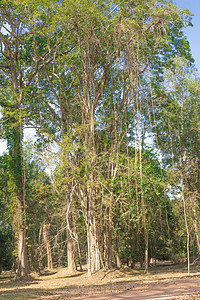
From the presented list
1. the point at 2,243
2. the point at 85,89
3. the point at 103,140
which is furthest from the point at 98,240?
the point at 2,243

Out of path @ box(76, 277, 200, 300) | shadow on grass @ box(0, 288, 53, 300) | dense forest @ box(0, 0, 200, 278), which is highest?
dense forest @ box(0, 0, 200, 278)

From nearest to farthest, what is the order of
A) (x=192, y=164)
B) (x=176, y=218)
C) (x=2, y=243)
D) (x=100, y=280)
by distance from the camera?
(x=100, y=280), (x=192, y=164), (x=176, y=218), (x=2, y=243)

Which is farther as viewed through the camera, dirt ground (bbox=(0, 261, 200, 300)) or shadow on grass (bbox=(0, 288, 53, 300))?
shadow on grass (bbox=(0, 288, 53, 300))

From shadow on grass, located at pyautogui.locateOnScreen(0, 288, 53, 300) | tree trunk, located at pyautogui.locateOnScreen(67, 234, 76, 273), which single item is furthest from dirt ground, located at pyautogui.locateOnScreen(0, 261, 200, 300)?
tree trunk, located at pyautogui.locateOnScreen(67, 234, 76, 273)

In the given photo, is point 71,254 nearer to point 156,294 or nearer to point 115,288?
point 115,288

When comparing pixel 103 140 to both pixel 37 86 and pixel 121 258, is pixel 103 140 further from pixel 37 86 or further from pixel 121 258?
pixel 121 258

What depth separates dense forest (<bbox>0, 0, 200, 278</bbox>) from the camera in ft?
36.2

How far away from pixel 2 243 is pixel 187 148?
1159 cm

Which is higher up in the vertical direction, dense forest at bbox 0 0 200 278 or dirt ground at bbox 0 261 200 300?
dense forest at bbox 0 0 200 278

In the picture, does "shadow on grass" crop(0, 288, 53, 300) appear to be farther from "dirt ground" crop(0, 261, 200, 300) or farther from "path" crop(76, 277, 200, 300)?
"path" crop(76, 277, 200, 300)

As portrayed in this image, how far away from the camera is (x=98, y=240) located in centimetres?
1129

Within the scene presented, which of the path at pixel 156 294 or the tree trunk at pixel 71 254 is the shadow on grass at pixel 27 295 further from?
the tree trunk at pixel 71 254

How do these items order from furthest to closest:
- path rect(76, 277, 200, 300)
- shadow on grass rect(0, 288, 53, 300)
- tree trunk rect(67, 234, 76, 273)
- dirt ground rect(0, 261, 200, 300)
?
tree trunk rect(67, 234, 76, 273), shadow on grass rect(0, 288, 53, 300), dirt ground rect(0, 261, 200, 300), path rect(76, 277, 200, 300)

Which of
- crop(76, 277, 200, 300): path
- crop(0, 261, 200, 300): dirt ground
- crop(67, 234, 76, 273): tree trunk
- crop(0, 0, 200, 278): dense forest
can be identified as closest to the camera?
crop(76, 277, 200, 300): path
